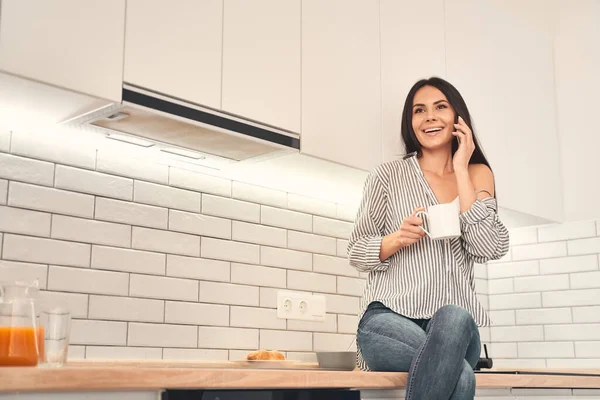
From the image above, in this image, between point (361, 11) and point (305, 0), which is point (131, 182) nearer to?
point (305, 0)

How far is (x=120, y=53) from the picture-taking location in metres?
2.24

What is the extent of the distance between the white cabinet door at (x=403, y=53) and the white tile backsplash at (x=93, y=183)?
3.25 feet

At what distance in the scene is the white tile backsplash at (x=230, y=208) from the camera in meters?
2.98

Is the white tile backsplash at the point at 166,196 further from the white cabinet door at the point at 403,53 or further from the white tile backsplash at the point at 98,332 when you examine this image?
the white cabinet door at the point at 403,53

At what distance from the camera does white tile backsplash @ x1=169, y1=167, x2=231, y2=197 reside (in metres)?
2.89

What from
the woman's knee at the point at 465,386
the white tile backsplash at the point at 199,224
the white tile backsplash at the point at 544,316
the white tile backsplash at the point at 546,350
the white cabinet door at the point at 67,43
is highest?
the white cabinet door at the point at 67,43

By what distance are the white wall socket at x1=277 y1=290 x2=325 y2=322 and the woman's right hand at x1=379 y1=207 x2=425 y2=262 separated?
0.72 m

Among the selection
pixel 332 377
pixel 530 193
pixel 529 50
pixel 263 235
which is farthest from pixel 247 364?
pixel 529 50

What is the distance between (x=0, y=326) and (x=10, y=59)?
0.76 metres

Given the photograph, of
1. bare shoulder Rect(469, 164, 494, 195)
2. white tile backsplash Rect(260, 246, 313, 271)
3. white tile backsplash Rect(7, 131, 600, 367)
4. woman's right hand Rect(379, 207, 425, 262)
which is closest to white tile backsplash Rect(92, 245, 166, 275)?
white tile backsplash Rect(7, 131, 600, 367)

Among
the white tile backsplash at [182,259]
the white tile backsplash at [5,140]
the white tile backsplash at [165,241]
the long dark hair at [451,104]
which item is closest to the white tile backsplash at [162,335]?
the white tile backsplash at [182,259]

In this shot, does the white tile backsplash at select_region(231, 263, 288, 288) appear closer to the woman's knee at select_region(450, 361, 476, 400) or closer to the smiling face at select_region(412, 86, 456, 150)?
the smiling face at select_region(412, 86, 456, 150)

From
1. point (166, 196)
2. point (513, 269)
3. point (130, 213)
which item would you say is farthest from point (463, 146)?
point (513, 269)

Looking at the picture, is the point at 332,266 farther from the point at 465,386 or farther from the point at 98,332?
the point at 465,386
